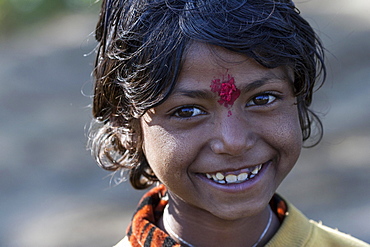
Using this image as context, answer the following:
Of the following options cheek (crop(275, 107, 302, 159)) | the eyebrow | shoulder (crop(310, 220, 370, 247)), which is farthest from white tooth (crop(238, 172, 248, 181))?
shoulder (crop(310, 220, 370, 247))

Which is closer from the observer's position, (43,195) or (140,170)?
(140,170)

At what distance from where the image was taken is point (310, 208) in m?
4.90

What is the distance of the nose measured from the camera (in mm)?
1904

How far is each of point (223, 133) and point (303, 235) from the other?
24.2 inches

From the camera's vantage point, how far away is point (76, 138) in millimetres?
6043

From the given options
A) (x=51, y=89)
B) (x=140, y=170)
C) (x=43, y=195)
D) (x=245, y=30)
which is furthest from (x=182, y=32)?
(x=51, y=89)

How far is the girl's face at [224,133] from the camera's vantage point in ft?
6.31

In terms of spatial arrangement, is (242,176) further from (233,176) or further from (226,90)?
(226,90)

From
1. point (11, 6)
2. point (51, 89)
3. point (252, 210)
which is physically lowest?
point (252, 210)

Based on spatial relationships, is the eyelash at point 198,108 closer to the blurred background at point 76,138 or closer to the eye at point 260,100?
the eye at point 260,100

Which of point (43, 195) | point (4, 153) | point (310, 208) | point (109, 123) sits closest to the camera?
point (109, 123)

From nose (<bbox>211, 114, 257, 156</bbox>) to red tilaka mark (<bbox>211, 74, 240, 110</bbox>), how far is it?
47 millimetres

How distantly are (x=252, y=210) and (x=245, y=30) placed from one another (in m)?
0.58

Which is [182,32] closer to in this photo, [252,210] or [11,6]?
[252,210]
